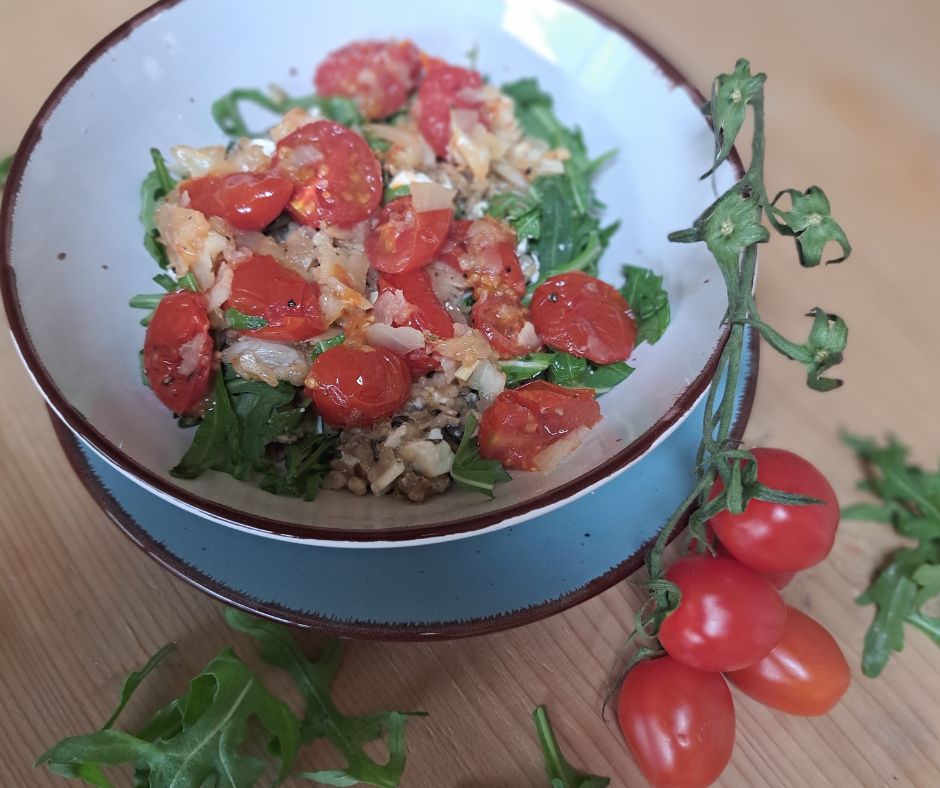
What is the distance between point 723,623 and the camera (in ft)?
4.72

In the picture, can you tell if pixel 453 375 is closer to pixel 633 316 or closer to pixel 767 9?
pixel 633 316

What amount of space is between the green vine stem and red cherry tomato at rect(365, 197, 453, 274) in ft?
2.09

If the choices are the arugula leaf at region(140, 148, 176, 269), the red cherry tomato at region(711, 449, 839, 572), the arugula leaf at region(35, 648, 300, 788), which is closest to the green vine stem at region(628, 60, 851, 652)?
the red cherry tomato at region(711, 449, 839, 572)

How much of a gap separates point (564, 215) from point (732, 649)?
119cm

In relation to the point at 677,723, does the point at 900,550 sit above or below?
below

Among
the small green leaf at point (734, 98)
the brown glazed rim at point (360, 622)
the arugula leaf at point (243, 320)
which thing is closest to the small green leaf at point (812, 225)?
the small green leaf at point (734, 98)

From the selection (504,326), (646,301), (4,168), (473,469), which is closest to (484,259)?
(504,326)

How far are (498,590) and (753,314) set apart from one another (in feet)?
2.40

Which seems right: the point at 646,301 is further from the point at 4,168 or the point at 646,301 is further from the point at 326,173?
the point at 4,168

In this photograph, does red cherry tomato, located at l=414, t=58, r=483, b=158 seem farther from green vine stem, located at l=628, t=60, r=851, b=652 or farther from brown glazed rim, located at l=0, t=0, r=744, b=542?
brown glazed rim, located at l=0, t=0, r=744, b=542

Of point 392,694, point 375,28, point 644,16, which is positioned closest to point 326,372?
point 392,694

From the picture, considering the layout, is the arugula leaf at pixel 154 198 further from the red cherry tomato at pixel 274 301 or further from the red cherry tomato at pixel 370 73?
the red cherry tomato at pixel 370 73

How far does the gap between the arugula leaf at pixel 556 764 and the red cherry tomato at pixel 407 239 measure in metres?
1.05

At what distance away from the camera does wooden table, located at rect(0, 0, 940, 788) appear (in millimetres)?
1516
